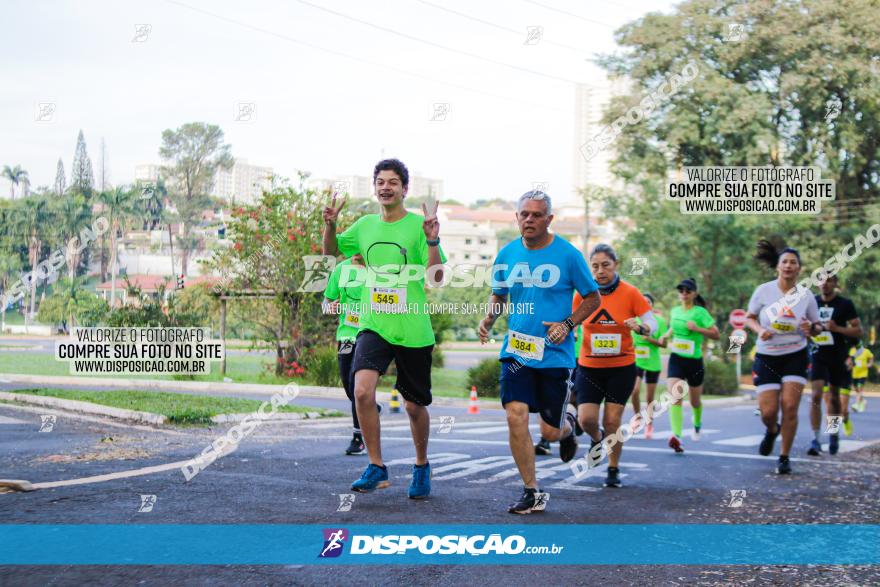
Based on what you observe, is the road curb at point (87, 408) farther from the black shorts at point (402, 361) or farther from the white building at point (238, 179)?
the white building at point (238, 179)

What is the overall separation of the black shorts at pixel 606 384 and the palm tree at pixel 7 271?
38.3ft

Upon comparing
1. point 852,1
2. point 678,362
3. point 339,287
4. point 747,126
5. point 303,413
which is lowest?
point 303,413

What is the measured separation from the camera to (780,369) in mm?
9203

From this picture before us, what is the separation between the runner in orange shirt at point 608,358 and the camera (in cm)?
802

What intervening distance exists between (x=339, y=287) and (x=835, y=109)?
2498 centimetres

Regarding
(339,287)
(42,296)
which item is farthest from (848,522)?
(42,296)

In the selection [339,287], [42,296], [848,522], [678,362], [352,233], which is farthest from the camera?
[42,296]

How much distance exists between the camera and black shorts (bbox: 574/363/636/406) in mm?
8031

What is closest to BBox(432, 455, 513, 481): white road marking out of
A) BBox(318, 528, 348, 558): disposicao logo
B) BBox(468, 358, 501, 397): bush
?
BBox(318, 528, 348, 558): disposicao logo

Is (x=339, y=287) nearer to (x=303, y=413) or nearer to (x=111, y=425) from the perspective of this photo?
(x=111, y=425)

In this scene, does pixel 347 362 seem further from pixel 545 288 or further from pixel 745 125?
pixel 745 125

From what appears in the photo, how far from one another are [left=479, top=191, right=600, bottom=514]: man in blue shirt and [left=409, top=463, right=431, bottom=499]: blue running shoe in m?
0.68

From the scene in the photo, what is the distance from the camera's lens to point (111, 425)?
443 inches

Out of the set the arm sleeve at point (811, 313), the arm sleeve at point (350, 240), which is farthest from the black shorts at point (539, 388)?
the arm sleeve at point (811, 313)
